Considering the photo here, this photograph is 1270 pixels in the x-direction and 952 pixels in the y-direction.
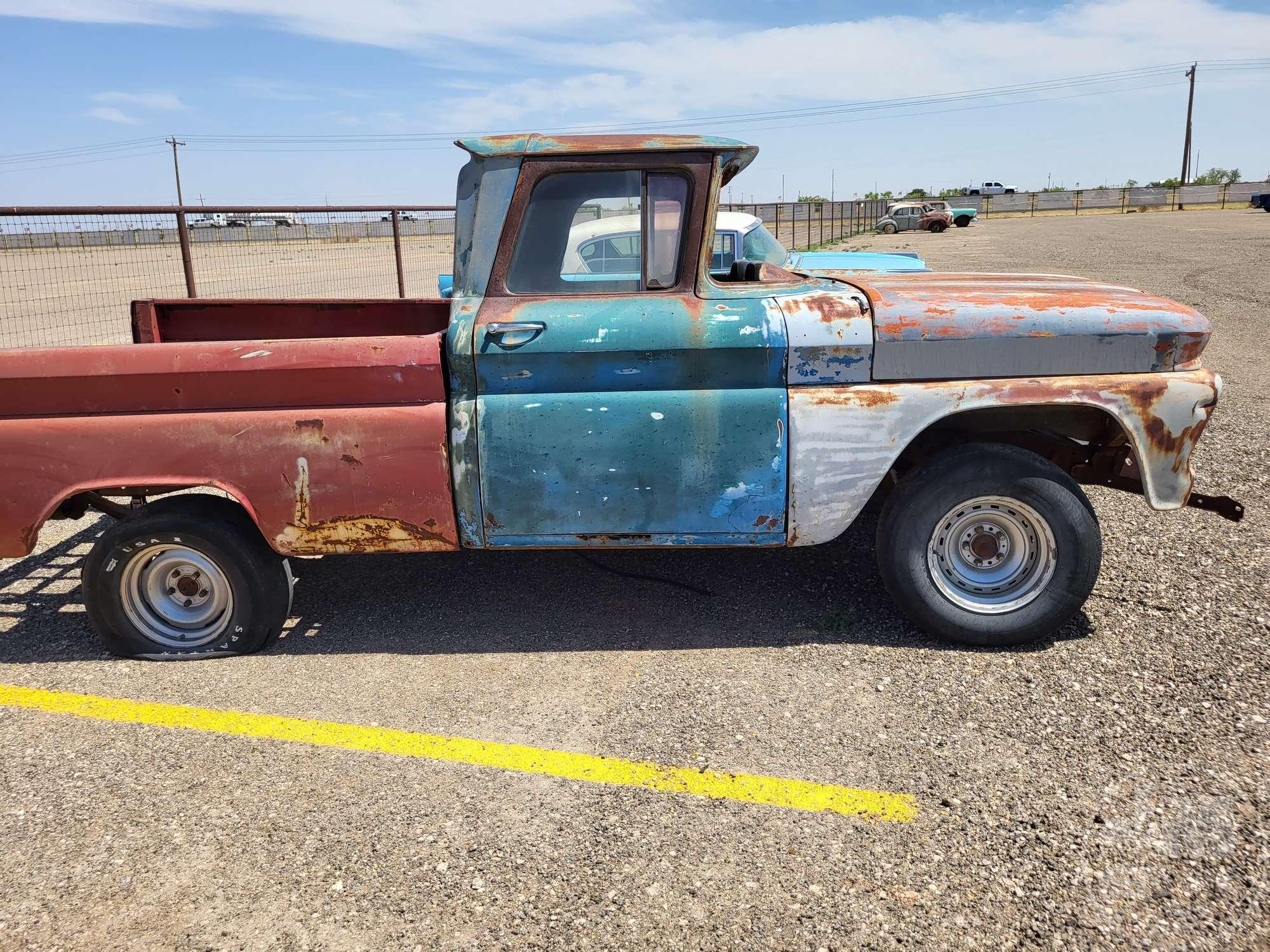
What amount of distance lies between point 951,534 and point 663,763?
5.12 ft

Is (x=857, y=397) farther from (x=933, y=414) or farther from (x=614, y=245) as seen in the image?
(x=614, y=245)

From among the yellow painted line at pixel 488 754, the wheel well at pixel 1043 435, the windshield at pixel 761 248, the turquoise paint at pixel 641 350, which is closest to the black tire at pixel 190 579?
the yellow painted line at pixel 488 754

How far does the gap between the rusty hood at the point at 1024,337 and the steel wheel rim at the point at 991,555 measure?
1.84ft

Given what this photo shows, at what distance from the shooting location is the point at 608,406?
3557mm

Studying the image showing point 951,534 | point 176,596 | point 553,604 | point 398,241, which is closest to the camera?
point 951,534

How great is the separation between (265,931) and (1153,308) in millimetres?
3695

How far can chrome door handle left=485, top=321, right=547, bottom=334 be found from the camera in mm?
3520

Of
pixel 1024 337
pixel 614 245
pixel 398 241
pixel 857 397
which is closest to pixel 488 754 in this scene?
pixel 857 397

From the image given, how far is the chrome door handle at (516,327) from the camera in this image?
3520 millimetres

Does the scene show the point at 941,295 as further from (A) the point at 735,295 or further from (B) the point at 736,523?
(B) the point at 736,523

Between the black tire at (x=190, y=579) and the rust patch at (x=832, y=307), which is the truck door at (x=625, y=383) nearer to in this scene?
the rust patch at (x=832, y=307)

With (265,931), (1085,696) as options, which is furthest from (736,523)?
(265,931)

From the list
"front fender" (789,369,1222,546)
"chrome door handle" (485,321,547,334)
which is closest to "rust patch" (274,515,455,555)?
"chrome door handle" (485,321,547,334)

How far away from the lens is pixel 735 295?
363cm
